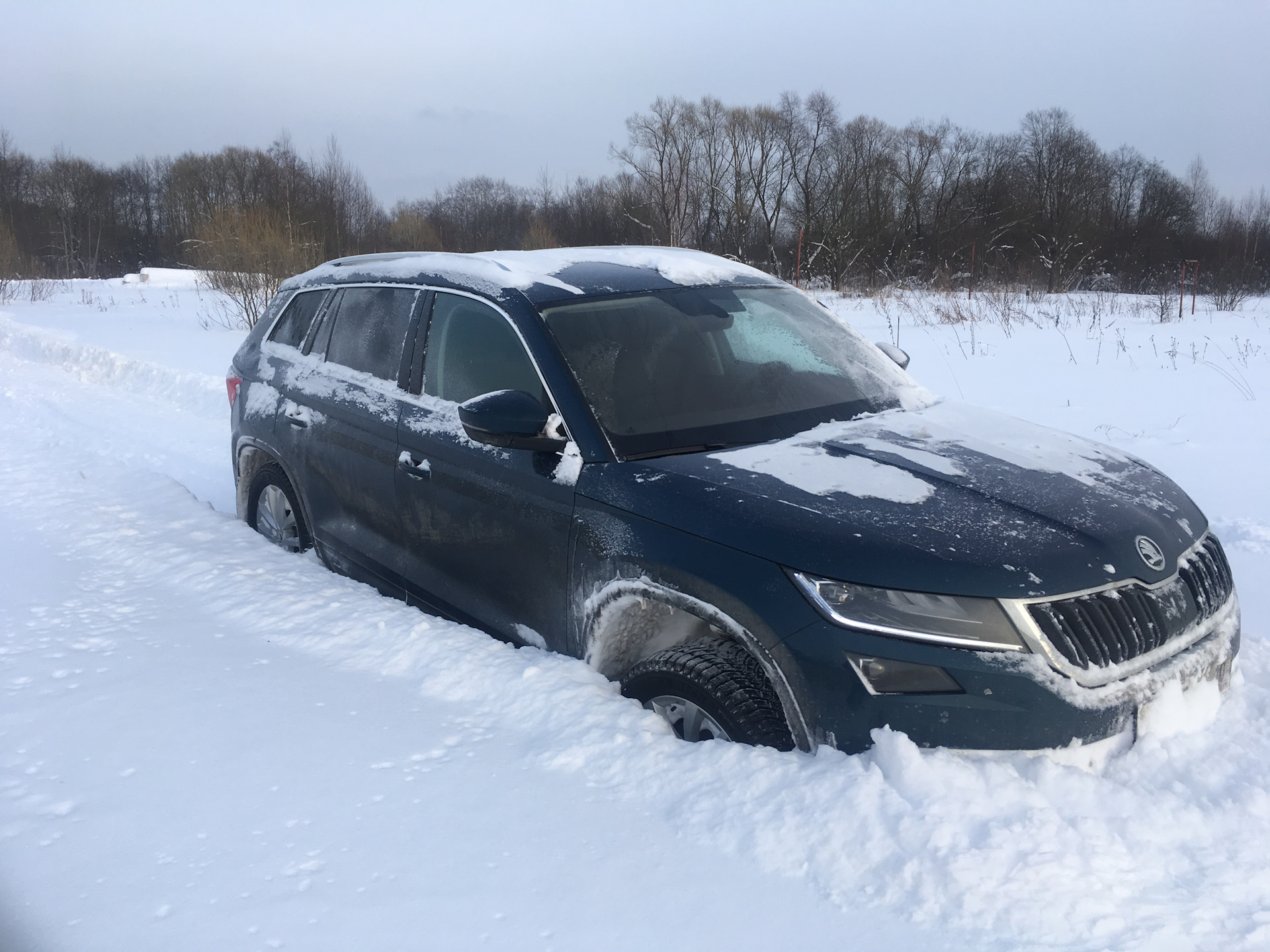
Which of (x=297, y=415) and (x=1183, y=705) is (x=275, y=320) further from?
A: (x=1183, y=705)

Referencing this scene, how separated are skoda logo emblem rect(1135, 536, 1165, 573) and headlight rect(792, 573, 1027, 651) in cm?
53

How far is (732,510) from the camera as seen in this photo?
7.97ft

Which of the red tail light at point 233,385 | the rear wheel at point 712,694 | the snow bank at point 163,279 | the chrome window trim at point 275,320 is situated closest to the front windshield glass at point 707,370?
the rear wheel at point 712,694

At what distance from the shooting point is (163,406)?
9.76 m

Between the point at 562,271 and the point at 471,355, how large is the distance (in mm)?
488

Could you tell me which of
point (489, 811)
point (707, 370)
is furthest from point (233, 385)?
point (489, 811)

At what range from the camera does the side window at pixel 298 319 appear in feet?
14.6

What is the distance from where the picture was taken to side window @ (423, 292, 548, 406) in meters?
3.12

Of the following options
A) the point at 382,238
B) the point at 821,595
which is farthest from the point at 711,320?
the point at 382,238

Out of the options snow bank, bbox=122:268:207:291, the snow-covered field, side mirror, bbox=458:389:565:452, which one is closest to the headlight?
the snow-covered field

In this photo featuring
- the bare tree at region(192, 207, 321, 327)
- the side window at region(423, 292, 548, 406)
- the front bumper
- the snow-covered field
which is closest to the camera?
the snow-covered field

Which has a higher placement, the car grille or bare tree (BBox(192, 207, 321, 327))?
bare tree (BBox(192, 207, 321, 327))

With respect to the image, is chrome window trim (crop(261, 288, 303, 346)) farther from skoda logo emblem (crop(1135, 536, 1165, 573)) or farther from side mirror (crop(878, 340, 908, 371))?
skoda logo emblem (crop(1135, 536, 1165, 573))

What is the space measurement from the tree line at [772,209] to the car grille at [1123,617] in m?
25.1
